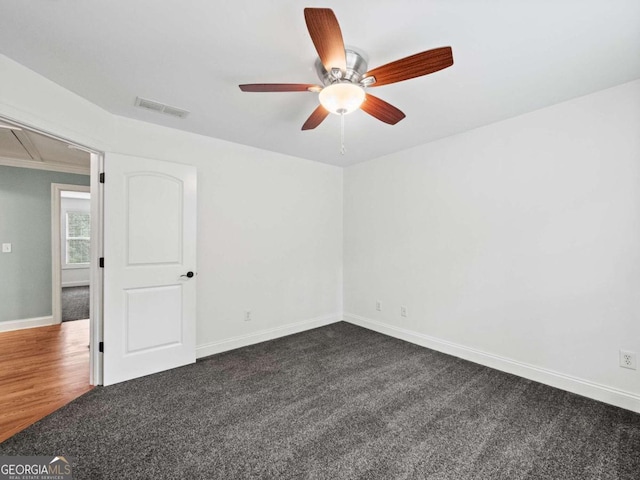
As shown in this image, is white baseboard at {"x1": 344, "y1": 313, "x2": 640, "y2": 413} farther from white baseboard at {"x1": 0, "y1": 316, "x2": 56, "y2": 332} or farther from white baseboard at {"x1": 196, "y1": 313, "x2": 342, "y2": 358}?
white baseboard at {"x1": 0, "y1": 316, "x2": 56, "y2": 332}

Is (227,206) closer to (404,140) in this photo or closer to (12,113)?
(12,113)

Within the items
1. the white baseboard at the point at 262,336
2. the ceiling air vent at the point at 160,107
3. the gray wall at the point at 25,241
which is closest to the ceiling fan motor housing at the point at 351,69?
the ceiling air vent at the point at 160,107

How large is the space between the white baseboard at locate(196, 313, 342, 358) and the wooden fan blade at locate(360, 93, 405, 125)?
2.89 meters

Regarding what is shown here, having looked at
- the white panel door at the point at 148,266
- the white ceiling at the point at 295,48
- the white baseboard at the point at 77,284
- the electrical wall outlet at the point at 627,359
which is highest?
the white ceiling at the point at 295,48

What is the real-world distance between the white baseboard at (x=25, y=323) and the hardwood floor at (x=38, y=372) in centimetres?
10

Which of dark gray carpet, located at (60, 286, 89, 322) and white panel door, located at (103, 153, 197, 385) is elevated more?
white panel door, located at (103, 153, 197, 385)

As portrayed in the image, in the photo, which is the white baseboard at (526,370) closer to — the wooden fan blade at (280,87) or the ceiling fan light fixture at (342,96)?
the ceiling fan light fixture at (342,96)

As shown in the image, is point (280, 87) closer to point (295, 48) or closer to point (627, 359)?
point (295, 48)

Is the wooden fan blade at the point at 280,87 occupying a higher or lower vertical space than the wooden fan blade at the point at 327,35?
lower

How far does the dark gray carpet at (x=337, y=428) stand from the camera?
1.68 meters

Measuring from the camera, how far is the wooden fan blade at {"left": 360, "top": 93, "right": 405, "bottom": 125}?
190 centimetres

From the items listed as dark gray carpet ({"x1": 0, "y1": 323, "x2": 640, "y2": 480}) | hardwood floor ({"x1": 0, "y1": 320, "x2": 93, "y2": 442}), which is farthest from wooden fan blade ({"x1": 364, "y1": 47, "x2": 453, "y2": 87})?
hardwood floor ({"x1": 0, "y1": 320, "x2": 93, "y2": 442})

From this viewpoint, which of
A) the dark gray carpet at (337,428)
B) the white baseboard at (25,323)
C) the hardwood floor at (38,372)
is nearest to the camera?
the dark gray carpet at (337,428)

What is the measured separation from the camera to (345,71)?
1646 mm
